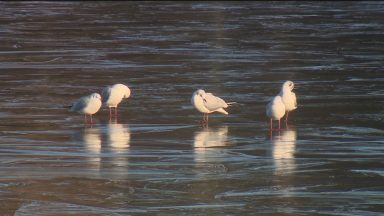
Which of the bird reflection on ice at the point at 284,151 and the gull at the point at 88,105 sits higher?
the gull at the point at 88,105

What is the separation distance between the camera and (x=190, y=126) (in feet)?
56.8

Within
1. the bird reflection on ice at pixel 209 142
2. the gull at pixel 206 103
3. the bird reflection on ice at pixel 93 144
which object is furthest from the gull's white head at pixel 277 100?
the bird reflection on ice at pixel 93 144

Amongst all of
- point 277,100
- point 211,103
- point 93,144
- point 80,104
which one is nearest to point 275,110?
point 277,100

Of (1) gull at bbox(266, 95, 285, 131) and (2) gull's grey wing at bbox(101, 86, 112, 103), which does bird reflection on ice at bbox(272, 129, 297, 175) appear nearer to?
(1) gull at bbox(266, 95, 285, 131)

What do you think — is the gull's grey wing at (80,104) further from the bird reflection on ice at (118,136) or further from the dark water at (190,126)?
the bird reflection on ice at (118,136)

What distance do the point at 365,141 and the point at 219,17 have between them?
87.9 ft

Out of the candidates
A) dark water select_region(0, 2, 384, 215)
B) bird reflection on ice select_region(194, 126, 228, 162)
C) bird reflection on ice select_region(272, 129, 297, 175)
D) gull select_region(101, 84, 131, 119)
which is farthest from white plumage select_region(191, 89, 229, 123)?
gull select_region(101, 84, 131, 119)

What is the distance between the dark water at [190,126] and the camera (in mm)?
12078

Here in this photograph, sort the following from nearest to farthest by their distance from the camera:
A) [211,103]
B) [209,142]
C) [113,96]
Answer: [209,142]
[211,103]
[113,96]

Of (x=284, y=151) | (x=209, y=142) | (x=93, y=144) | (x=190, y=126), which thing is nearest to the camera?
(x=284, y=151)

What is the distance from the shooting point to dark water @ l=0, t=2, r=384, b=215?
12.1 m

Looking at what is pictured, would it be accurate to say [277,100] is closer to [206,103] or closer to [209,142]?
[206,103]

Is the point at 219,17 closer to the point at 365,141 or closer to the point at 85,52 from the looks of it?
the point at 85,52

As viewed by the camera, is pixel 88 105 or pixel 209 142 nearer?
pixel 209 142
